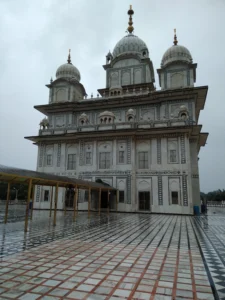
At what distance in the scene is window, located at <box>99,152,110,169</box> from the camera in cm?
2400

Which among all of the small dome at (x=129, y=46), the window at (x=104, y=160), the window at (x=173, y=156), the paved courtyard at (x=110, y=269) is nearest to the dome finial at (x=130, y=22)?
the small dome at (x=129, y=46)

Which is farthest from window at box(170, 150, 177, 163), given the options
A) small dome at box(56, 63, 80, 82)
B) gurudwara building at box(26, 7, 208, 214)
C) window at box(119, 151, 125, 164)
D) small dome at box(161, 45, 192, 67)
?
small dome at box(56, 63, 80, 82)

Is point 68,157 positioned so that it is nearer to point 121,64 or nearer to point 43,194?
point 43,194

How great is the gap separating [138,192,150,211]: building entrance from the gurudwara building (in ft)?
0.15

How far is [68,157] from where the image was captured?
25812 millimetres

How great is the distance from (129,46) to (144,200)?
2273cm

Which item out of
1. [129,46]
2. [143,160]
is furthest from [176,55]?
[143,160]

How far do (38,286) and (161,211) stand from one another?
18629 mm

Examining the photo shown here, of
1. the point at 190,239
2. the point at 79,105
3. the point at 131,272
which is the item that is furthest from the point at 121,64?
the point at 131,272

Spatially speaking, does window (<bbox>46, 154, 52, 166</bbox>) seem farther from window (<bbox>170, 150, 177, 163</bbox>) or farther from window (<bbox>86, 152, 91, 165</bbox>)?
window (<bbox>170, 150, 177, 163</bbox>)

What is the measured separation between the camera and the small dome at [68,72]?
3170 cm

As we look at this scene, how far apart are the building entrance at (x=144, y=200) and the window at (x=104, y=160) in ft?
14.5

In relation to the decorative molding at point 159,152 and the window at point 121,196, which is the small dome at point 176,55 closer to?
the decorative molding at point 159,152

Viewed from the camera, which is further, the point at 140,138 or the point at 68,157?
the point at 68,157
